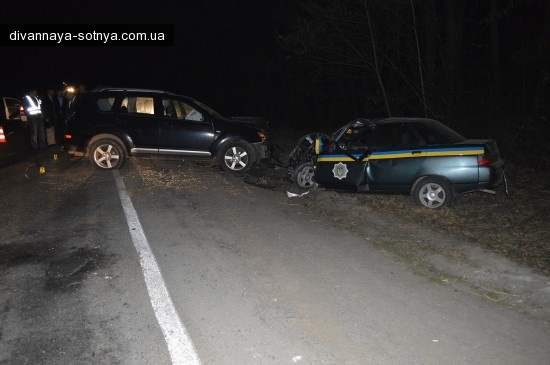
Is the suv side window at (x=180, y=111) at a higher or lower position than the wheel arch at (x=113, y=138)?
higher

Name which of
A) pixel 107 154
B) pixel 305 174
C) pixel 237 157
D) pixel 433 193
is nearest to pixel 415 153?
pixel 433 193

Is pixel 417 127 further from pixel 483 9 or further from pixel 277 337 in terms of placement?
pixel 483 9

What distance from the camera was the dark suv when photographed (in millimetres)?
10555

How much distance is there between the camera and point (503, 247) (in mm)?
5906

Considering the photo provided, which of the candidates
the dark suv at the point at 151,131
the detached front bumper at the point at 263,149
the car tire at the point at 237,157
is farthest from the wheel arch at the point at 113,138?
the detached front bumper at the point at 263,149

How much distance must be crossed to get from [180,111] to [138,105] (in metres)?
0.98

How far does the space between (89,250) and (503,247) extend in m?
5.27

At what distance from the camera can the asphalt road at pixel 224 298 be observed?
3623 mm

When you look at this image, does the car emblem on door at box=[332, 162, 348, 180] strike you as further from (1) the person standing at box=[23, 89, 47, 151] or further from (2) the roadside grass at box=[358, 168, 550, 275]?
(1) the person standing at box=[23, 89, 47, 151]

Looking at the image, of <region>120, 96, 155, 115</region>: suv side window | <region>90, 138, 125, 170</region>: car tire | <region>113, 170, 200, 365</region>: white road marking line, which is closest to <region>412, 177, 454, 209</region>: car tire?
<region>113, 170, 200, 365</region>: white road marking line

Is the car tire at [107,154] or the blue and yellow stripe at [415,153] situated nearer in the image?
the blue and yellow stripe at [415,153]

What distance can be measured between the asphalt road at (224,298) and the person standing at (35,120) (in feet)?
22.7

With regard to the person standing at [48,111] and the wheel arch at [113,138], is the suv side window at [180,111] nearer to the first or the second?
the wheel arch at [113,138]

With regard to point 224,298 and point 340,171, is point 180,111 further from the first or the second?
point 224,298
